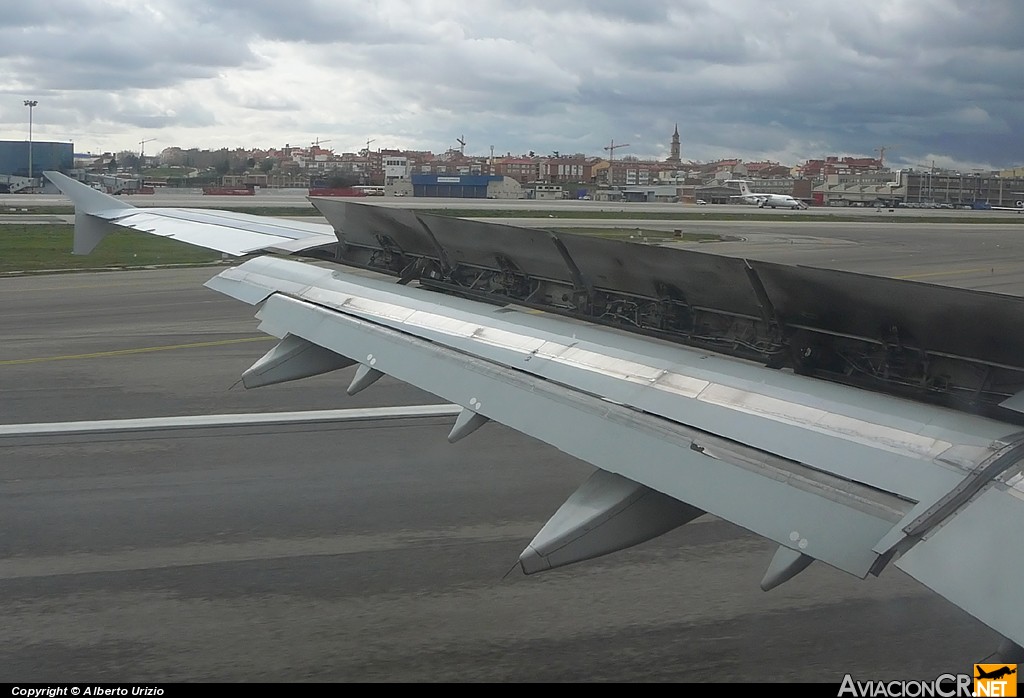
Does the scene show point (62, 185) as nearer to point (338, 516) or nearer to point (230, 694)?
point (338, 516)

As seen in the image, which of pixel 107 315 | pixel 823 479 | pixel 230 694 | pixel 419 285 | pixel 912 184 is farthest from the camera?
pixel 912 184

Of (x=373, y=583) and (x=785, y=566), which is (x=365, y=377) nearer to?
(x=373, y=583)

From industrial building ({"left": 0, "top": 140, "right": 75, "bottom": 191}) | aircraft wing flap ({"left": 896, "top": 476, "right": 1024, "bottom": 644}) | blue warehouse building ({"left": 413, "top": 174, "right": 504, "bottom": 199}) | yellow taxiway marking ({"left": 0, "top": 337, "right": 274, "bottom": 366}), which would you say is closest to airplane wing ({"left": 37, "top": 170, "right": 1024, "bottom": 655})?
aircraft wing flap ({"left": 896, "top": 476, "right": 1024, "bottom": 644})

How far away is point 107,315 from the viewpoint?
18.2 m

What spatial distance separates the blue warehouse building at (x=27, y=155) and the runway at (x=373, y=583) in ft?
323

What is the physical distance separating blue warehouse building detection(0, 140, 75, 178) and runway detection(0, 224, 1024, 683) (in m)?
98.3

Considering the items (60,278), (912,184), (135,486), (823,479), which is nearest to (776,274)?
(823,479)

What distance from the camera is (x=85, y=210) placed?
10.6m

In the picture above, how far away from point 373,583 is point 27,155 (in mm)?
106659

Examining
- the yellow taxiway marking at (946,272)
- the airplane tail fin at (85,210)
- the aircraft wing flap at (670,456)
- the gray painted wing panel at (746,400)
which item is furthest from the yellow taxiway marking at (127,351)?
the yellow taxiway marking at (946,272)

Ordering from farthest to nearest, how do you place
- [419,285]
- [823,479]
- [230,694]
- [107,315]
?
1. [107,315]
2. [419,285]
3. [230,694]
4. [823,479]

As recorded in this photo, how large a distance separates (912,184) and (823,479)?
13332 cm

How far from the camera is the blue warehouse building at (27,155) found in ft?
322

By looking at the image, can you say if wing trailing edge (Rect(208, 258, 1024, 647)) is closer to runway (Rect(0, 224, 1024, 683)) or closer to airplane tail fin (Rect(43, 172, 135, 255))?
runway (Rect(0, 224, 1024, 683))
